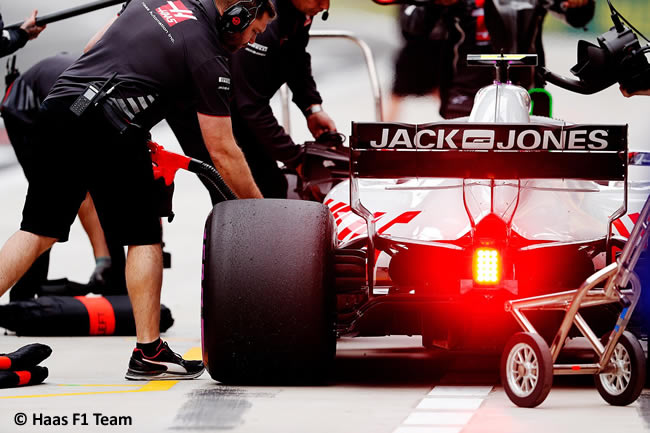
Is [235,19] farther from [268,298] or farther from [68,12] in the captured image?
[68,12]

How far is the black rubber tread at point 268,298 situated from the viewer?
475 centimetres

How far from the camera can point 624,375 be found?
4.45 metres

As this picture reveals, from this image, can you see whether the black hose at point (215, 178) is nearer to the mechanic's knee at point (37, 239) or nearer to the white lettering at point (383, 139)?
the mechanic's knee at point (37, 239)

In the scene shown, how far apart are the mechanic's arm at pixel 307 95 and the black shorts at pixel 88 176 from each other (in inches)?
96.6

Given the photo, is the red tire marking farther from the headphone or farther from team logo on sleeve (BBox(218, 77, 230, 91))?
the headphone

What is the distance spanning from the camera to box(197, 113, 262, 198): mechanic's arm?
5266 mm

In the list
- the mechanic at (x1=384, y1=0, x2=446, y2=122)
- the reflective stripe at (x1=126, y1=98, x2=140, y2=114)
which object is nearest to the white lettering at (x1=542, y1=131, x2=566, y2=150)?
the reflective stripe at (x1=126, y1=98, x2=140, y2=114)

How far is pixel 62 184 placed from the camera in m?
5.33

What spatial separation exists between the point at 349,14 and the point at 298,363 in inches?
316

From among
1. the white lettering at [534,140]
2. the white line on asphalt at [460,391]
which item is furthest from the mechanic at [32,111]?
the white lettering at [534,140]

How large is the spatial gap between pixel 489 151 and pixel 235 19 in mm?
1236

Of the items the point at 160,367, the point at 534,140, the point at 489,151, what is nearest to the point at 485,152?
the point at 489,151

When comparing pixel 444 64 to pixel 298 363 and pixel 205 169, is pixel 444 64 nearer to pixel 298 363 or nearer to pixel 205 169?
pixel 205 169

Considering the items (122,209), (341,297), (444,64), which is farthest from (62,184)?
(444,64)
